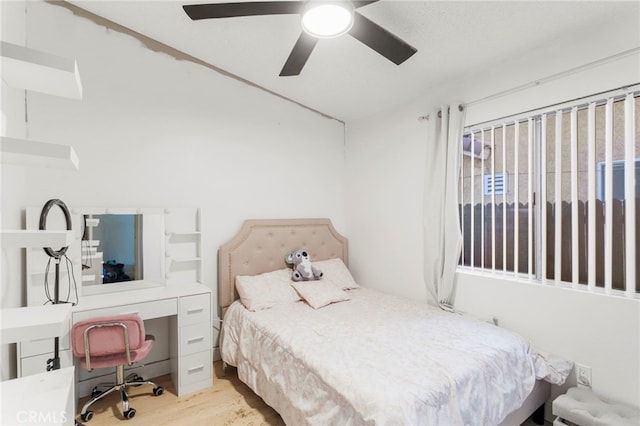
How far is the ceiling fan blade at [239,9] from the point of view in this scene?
1.55 metres

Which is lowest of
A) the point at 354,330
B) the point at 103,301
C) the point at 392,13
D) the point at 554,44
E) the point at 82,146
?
the point at 354,330

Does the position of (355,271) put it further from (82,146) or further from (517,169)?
(82,146)

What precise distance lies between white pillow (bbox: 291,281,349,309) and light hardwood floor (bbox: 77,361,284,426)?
0.83m

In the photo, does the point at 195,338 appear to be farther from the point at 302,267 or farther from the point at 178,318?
the point at 302,267

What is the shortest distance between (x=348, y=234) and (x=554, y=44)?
2.49 m

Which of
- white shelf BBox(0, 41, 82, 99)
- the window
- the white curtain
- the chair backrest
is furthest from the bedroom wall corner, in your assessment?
the window

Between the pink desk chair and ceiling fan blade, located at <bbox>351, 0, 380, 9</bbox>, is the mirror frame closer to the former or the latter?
the pink desk chair

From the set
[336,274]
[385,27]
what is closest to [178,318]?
[336,274]

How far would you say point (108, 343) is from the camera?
1989 mm

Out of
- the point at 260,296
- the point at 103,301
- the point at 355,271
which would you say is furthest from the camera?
the point at 355,271

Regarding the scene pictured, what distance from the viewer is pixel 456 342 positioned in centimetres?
191

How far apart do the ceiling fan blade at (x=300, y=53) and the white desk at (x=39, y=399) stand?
1.84 metres

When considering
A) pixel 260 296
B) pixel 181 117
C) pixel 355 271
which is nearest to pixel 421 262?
pixel 355 271

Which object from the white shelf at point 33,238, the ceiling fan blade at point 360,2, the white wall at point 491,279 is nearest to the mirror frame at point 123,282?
the white shelf at point 33,238
